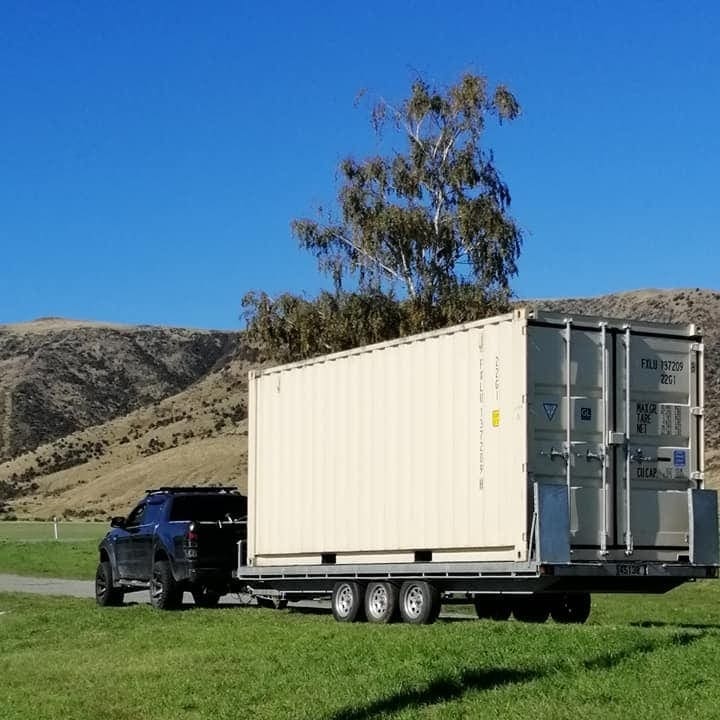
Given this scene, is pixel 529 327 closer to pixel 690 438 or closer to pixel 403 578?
pixel 690 438

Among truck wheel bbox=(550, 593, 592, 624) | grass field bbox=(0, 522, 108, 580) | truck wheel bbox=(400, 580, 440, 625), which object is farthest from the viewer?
grass field bbox=(0, 522, 108, 580)

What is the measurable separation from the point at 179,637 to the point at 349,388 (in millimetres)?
4226

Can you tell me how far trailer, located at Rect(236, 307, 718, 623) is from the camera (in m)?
16.6

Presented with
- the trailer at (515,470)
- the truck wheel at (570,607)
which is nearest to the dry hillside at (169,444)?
the truck wheel at (570,607)

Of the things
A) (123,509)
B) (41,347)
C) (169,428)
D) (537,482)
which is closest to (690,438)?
(537,482)

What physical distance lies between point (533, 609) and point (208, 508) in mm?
6719

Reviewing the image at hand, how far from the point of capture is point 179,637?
1759 centimetres

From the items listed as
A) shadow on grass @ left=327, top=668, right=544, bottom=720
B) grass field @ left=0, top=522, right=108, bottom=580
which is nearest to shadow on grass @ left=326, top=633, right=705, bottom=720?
shadow on grass @ left=327, top=668, right=544, bottom=720

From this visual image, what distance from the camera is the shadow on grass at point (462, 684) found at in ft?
38.5

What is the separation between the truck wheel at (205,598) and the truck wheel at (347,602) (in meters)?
4.22

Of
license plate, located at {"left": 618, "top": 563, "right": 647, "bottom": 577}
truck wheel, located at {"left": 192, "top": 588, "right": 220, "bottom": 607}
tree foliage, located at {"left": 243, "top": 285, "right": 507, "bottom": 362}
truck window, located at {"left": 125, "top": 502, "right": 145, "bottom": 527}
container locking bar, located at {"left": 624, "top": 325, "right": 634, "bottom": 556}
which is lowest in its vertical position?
truck wheel, located at {"left": 192, "top": 588, "right": 220, "bottom": 607}

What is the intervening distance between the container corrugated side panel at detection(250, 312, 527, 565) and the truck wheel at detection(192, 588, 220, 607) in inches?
89.3

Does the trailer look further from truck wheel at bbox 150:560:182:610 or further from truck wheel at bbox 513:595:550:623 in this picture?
truck wheel at bbox 150:560:182:610

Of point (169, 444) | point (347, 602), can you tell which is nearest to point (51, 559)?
point (347, 602)
